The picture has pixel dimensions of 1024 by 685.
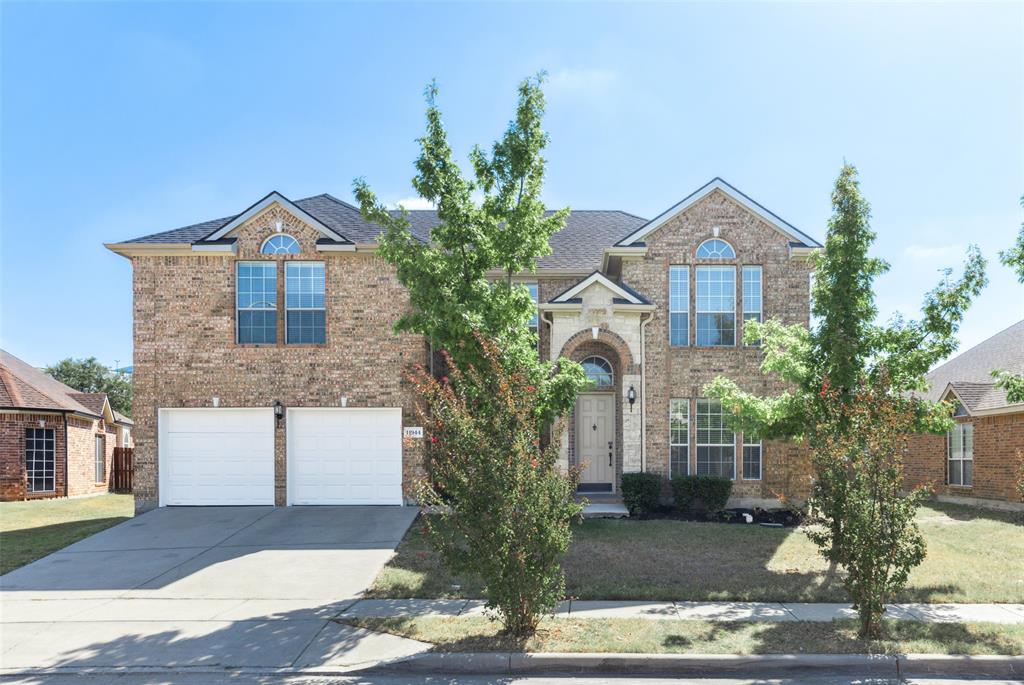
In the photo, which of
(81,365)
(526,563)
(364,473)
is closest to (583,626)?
(526,563)

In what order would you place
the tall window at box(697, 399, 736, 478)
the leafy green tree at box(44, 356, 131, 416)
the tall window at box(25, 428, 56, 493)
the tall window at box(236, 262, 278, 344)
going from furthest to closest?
the leafy green tree at box(44, 356, 131, 416), the tall window at box(25, 428, 56, 493), the tall window at box(697, 399, 736, 478), the tall window at box(236, 262, 278, 344)

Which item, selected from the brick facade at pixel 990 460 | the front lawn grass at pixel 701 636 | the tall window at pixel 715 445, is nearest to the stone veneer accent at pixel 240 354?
the tall window at pixel 715 445

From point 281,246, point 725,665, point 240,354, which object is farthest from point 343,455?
point 725,665

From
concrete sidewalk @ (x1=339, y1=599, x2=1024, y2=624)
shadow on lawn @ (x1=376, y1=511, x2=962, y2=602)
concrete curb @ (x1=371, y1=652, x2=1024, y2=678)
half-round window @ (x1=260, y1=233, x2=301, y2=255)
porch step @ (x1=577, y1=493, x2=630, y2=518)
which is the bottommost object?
porch step @ (x1=577, y1=493, x2=630, y2=518)

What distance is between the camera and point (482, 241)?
11.3 metres

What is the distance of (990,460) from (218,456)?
19241 mm

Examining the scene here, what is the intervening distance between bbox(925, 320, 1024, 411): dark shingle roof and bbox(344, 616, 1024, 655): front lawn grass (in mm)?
11646

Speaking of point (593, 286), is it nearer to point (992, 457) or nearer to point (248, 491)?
point (248, 491)

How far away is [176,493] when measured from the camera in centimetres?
1582

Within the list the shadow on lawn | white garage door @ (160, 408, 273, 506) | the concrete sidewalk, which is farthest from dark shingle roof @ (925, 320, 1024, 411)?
white garage door @ (160, 408, 273, 506)

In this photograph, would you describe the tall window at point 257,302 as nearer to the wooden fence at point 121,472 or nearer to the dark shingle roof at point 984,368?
the wooden fence at point 121,472

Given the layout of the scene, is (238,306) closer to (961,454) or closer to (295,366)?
(295,366)

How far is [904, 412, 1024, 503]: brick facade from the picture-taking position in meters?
17.1

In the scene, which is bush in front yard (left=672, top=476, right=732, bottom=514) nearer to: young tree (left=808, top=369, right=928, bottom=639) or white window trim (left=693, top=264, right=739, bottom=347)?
white window trim (left=693, top=264, right=739, bottom=347)
